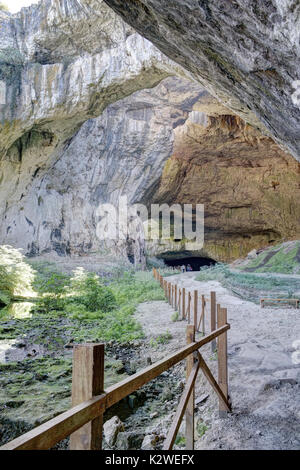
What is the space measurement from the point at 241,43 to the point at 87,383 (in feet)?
13.2

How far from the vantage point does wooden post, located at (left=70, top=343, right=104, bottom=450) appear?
1.27 metres

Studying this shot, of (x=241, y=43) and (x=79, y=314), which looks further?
(x=79, y=314)

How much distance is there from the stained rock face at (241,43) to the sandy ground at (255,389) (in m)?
3.26

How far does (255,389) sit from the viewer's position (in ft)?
12.5

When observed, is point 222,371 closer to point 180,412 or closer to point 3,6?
point 180,412

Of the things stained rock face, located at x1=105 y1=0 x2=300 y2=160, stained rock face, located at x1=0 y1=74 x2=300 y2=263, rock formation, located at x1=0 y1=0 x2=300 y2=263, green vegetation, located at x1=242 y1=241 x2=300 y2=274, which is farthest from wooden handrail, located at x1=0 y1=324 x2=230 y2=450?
green vegetation, located at x1=242 y1=241 x2=300 y2=274

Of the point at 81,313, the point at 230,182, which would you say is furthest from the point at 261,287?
the point at 230,182

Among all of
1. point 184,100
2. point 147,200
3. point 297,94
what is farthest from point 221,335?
point 147,200

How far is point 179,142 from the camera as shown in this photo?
74.1ft

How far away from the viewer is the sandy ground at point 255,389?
2.91 metres

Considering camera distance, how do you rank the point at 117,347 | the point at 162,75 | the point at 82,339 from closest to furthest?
the point at 117,347 → the point at 82,339 → the point at 162,75

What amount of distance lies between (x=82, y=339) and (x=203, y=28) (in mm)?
6447

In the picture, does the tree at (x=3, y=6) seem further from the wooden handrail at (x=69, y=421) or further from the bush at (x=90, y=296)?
the wooden handrail at (x=69, y=421)
